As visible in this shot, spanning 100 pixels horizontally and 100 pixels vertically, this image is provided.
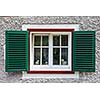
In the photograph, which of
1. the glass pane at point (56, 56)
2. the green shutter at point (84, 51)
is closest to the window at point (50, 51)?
the glass pane at point (56, 56)

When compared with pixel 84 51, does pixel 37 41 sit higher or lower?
higher

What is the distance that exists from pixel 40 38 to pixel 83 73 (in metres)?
1.45

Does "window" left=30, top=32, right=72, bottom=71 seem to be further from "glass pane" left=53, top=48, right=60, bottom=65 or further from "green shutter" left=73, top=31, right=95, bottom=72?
"green shutter" left=73, top=31, right=95, bottom=72

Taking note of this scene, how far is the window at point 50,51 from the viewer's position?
7.05 meters

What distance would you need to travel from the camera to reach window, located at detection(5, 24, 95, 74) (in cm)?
676

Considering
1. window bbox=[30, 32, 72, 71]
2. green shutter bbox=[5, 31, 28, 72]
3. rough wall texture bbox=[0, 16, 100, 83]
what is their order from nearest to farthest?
green shutter bbox=[5, 31, 28, 72], rough wall texture bbox=[0, 16, 100, 83], window bbox=[30, 32, 72, 71]

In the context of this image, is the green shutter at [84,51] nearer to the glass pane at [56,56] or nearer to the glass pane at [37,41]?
the glass pane at [56,56]

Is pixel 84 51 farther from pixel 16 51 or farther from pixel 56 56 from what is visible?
pixel 16 51

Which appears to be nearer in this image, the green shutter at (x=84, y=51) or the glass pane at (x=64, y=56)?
the green shutter at (x=84, y=51)

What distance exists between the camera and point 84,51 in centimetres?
678

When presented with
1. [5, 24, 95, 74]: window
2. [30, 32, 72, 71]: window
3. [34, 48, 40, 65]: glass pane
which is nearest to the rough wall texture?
[5, 24, 95, 74]: window

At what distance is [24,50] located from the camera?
6.77 m

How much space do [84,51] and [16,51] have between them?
1715 millimetres

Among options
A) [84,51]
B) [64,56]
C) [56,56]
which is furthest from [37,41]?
[84,51]
